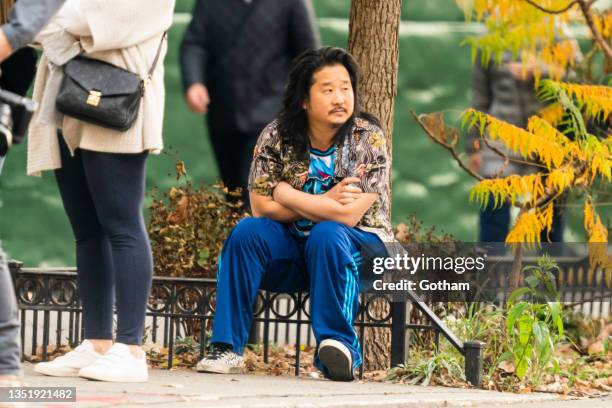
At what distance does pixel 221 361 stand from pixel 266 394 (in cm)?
75

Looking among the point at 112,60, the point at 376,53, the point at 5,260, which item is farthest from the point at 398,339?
the point at 5,260

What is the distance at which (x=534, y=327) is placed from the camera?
21.6 feet

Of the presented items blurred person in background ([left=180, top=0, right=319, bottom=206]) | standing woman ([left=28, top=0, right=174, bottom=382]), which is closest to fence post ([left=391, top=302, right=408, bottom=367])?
standing woman ([left=28, top=0, right=174, bottom=382])

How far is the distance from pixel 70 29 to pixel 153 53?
0.36m

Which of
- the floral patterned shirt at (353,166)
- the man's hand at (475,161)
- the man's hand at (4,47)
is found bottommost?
the floral patterned shirt at (353,166)

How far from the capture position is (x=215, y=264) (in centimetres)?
757

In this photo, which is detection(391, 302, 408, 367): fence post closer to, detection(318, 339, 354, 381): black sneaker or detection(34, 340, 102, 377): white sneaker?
detection(318, 339, 354, 381): black sneaker

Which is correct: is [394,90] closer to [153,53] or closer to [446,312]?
[446,312]

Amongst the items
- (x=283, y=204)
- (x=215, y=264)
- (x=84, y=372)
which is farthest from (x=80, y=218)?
(x=215, y=264)

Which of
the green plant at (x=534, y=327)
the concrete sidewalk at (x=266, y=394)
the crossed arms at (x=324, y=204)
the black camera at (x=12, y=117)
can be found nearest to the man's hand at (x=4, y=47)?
the black camera at (x=12, y=117)

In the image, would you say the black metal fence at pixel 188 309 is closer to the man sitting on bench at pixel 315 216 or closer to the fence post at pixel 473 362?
the fence post at pixel 473 362

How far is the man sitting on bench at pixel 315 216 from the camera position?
6285 millimetres

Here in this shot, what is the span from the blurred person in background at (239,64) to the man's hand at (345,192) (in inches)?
127

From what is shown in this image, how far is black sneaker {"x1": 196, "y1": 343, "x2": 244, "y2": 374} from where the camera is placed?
6.38m
